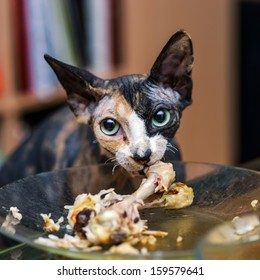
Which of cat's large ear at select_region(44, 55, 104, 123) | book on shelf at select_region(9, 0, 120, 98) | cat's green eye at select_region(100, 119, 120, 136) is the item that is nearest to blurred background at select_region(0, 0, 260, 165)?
book on shelf at select_region(9, 0, 120, 98)

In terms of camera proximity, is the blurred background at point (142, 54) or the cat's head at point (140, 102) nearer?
the cat's head at point (140, 102)

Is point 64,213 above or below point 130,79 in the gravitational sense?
below

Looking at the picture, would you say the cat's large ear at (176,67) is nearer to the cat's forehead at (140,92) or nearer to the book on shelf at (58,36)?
the cat's forehead at (140,92)

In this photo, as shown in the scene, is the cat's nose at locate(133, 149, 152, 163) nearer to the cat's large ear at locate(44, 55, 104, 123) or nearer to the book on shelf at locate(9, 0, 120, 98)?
the cat's large ear at locate(44, 55, 104, 123)

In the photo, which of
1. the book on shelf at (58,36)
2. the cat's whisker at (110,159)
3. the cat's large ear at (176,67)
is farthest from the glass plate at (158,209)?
the book on shelf at (58,36)

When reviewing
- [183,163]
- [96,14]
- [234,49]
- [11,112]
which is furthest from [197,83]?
[183,163]

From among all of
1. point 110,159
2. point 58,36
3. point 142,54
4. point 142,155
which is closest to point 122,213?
point 142,155

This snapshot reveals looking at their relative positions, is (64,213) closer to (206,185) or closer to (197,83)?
(206,185)
